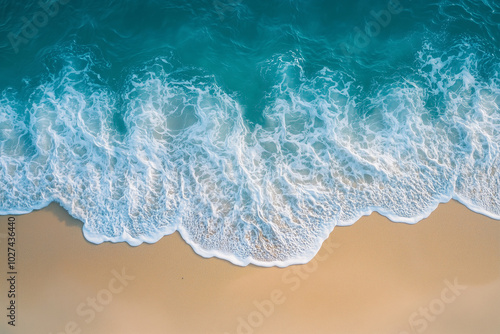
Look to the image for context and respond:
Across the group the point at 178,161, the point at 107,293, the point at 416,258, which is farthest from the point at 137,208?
the point at 416,258

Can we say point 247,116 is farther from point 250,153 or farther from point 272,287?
point 272,287

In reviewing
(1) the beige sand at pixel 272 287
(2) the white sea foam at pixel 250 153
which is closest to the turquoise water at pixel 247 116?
(2) the white sea foam at pixel 250 153

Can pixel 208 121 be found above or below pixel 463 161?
above

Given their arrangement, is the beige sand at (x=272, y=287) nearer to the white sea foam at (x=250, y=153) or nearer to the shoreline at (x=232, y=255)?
the shoreline at (x=232, y=255)

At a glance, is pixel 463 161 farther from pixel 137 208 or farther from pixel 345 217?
pixel 137 208

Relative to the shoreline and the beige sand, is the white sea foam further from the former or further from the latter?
the beige sand

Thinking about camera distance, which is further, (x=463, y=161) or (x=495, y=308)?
(x=463, y=161)
